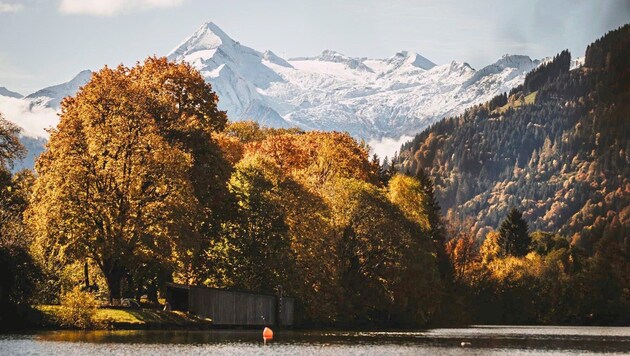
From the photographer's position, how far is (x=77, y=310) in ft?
286

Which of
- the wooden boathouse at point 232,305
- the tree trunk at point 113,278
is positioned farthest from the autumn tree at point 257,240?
the tree trunk at point 113,278

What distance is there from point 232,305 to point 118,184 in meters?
19.1

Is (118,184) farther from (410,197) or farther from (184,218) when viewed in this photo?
(410,197)

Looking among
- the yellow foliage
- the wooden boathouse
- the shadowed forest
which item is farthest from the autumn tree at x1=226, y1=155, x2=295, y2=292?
the yellow foliage

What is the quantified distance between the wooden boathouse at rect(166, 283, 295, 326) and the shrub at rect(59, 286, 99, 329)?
13.2 meters

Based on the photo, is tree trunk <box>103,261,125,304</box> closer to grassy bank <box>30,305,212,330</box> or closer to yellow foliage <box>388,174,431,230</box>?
grassy bank <box>30,305,212,330</box>

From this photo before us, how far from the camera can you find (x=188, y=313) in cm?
10038

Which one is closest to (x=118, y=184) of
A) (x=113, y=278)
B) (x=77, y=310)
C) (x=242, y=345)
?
(x=113, y=278)

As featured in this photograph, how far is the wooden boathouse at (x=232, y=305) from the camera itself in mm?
101188

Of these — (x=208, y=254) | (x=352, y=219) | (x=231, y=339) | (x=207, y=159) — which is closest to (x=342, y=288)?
(x=352, y=219)

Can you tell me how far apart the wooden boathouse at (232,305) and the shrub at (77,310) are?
43.2ft

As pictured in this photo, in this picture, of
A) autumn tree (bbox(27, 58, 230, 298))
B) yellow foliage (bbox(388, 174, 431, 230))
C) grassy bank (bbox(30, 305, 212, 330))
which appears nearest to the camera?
grassy bank (bbox(30, 305, 212, 330))

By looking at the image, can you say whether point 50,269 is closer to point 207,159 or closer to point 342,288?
point 207,159

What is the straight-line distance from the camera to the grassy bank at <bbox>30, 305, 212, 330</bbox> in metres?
87.4
